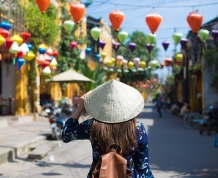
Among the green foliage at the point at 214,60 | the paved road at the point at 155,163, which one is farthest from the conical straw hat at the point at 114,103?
the green foliage at the point at 214,60

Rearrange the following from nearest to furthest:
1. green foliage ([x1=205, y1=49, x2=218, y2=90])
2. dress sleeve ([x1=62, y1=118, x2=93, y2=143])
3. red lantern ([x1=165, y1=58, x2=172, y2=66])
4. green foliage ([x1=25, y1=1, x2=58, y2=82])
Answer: dress sleeve ([x1=62, y1=118, x2=93, y2=143])
green foliage ([x1=25, y1=1, x2=58, y2=82])
green foliage ([x1=205, y1=49, x2=218, y2=90])
red lantern ([x1=165, y1=58, x2=172, y2=66])

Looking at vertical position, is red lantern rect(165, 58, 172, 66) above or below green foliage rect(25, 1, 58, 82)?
below

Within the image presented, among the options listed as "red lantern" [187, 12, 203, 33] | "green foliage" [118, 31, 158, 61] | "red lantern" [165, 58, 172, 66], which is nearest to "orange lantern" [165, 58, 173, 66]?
"red lantern" [165, 58, 172, 66]

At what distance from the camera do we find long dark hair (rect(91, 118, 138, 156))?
2.66 metres

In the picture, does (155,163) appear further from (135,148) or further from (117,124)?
(117,124)

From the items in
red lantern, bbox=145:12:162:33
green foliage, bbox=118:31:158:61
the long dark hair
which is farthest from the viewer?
green foliage, bbox=118:31:158:61

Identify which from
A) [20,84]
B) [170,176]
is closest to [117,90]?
[170,176]

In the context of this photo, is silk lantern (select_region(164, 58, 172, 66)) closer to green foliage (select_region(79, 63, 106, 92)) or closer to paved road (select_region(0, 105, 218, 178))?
green foliage (select_region(79, 63, 106, 92))

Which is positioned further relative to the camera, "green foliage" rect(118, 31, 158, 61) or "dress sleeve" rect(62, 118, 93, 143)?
"green foliage" rect(118, 31, 158, 61)

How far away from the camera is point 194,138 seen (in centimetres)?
1410

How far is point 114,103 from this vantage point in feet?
8.93

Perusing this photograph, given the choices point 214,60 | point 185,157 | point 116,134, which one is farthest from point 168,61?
point 116,134

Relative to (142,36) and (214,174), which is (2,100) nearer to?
(214,174)

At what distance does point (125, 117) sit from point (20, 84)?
17.7m
